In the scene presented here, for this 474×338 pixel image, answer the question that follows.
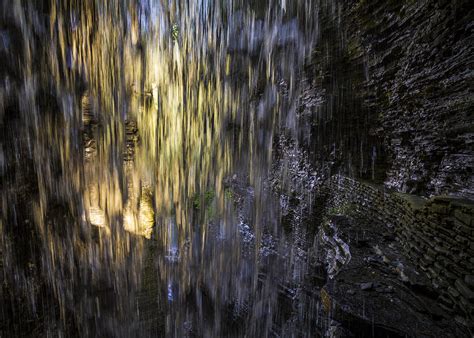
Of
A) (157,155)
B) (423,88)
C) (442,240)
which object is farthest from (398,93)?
(157,155)

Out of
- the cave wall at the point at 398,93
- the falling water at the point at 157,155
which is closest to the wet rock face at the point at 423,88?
the cave wall at the point at 398,93

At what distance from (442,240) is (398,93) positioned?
323 cm

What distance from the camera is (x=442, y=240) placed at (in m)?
2.48

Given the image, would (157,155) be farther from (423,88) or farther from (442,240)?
(442,240)

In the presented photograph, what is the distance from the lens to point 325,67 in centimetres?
655

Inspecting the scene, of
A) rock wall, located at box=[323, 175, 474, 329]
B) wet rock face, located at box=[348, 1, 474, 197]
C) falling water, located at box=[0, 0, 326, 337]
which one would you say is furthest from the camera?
falling water, located at box=[0, 0, 326, 337]

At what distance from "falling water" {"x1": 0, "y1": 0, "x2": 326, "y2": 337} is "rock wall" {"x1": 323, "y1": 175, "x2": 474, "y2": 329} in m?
2.93

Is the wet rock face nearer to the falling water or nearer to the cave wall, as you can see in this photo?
the cave wall

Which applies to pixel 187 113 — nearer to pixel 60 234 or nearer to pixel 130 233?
pixel 130 233

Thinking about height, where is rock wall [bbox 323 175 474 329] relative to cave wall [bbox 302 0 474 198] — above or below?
below

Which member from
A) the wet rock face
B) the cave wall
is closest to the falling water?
the cave wall

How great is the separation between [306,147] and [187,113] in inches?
221

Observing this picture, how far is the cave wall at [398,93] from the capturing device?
3461 mm

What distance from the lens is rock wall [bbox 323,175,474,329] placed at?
2.07 m
